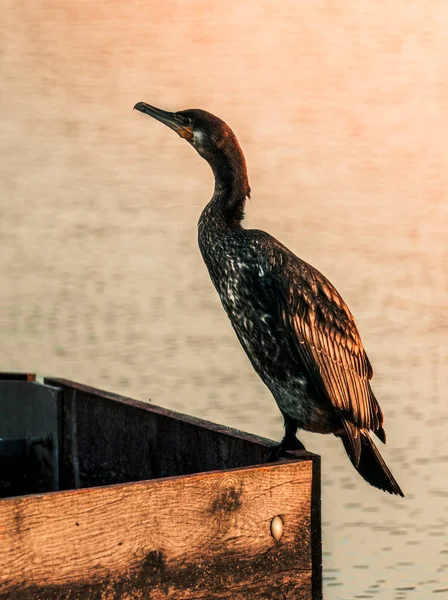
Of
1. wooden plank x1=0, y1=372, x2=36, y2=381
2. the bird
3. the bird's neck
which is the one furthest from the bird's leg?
wooden plank x1=0, y1=372, x2=36, y2=381

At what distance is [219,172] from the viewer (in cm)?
230

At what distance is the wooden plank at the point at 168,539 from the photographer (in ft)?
4.31

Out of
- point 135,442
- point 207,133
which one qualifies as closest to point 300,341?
point 135,442

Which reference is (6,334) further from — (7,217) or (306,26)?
(306,26)

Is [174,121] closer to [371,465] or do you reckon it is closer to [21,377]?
[21,377]

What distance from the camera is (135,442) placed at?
206cm

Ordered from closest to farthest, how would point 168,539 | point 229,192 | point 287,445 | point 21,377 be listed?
point 168,539 < point 287,445 < point 229,192 < point 21,377

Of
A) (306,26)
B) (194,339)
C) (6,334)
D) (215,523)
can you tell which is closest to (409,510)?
(194,339)

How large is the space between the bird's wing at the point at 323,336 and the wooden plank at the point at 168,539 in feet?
1.56

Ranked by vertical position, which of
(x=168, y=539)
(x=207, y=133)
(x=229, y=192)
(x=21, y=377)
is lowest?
(x=168, y=539)

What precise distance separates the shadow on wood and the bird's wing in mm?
315

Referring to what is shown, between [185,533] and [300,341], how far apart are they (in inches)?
28.1

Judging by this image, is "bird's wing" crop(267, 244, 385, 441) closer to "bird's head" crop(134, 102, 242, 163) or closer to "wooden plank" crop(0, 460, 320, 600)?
"bird's head" crop(134, 102, 242, 163)

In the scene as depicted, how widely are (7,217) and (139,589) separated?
3269 mm
